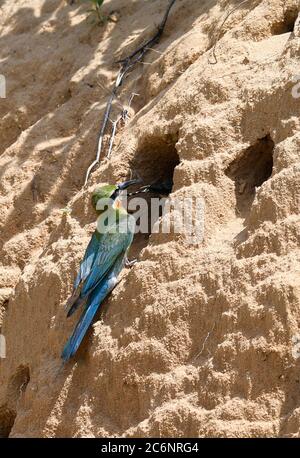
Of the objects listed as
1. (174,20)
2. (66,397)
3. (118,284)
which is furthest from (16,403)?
(174,20)

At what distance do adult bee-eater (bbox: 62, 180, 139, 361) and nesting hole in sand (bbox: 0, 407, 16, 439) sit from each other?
62 centimetres

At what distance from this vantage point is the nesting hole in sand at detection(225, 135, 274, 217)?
4.63 meters

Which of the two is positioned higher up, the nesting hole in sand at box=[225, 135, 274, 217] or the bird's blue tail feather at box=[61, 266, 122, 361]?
the nesting hole in sand at box=[225, 135, 274, 217]

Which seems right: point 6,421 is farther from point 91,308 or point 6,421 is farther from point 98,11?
point 98,11


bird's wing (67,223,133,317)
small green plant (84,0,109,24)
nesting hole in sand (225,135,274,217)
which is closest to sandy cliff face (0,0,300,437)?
nesting hole in sand (225,135,274,217)

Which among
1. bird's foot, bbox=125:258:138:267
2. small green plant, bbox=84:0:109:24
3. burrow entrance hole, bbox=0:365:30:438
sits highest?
small green plant, bbox=84:0:109:24

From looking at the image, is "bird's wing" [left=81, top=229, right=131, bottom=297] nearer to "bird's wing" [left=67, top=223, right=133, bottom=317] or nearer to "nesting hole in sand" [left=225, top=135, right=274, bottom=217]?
"bird's wing" [left=67, top=223, right=133, bottom=317]

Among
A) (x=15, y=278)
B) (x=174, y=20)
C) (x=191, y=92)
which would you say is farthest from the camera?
(x=174, y=20)

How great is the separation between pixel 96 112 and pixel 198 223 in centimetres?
155

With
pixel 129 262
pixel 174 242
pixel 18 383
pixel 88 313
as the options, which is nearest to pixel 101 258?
pixel 129 262

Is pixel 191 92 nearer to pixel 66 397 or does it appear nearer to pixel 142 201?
pixel 142 201

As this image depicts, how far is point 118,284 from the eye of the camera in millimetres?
4727

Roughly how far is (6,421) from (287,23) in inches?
102

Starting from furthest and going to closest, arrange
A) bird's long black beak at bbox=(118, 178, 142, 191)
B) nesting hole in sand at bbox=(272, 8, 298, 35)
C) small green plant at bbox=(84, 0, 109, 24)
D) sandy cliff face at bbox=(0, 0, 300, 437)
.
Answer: small green plant at bbox=(84, 0, 109, 24) → nesting hole in sand at bbox=(272, 8, 298, 35) → bird's long black beak at bbox=(118, 178, 142, 191) → sandy cliff face at bbox=(0, 0, 300, 437)
